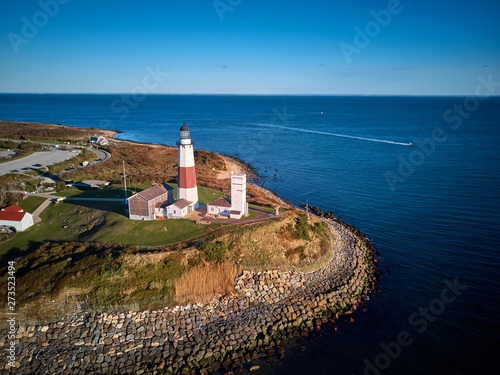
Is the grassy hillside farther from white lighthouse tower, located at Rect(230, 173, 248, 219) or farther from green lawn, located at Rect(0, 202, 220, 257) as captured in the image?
white lighthouse tower, located at Rect(230, 173, 248, 219)

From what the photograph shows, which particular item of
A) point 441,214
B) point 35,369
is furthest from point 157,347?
point 441,214

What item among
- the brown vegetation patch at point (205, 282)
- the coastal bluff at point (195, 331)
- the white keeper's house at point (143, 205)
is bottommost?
the coastal bluff at point (195, 331)

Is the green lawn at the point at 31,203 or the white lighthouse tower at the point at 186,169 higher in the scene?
the white lighthouse tower at the point at 186,169

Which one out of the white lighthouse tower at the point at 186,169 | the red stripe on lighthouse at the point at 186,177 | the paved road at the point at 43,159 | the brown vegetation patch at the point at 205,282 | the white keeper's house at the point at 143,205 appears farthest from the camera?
the paved road at the point at 43,159

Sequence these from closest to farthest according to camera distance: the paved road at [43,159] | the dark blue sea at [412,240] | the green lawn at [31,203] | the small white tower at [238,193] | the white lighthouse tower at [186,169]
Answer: the dark blue sea at [412,240] < the white lighthouse tower at [186,169] < the small white tower at [238,193] < the green lawn at [31,203] < the paved road at [43,159]

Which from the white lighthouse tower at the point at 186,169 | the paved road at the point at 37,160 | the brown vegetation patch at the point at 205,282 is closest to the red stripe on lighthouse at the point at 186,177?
the white lighthouse tower at the point at 186,169

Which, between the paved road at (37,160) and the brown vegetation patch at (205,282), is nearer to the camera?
the brown vegetation patch at (205,282)

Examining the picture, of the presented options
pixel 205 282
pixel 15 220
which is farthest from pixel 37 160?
pixel 205 282

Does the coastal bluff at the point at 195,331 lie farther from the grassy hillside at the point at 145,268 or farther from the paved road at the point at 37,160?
the paved road at the point at 37,160
